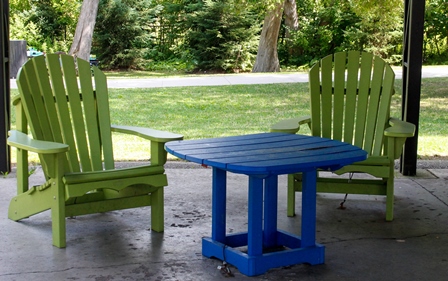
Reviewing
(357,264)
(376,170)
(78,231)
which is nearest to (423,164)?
(376,170)

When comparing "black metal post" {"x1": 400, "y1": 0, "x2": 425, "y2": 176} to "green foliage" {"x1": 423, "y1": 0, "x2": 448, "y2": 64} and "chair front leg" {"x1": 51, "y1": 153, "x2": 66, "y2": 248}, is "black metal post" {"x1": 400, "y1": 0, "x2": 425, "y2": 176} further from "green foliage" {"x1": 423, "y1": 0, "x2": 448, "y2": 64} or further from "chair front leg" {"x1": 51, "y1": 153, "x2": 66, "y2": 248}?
"green foliage" {"x1": 423, "y1": 0, "x2": 448, "y2": 64}

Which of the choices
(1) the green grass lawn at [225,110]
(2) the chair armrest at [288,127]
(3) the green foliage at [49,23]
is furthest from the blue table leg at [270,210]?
(3) the green foliage at [49,23]

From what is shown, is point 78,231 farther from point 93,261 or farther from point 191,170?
point 191,170

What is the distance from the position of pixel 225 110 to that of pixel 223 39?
7694 millimetres

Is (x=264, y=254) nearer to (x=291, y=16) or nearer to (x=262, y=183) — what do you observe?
(x=262, y=183)

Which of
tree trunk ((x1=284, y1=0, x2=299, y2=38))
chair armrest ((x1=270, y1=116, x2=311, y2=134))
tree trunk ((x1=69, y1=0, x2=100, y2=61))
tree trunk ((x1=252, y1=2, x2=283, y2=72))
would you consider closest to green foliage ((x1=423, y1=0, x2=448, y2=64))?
tree trunk ((x1=284, y1=0, x2=299, y2=38))

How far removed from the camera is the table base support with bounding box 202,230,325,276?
3.38 m

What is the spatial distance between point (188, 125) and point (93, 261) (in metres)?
5.31

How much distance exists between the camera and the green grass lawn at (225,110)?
771cm

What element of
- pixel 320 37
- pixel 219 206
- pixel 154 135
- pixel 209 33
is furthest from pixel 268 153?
pixel 320 37

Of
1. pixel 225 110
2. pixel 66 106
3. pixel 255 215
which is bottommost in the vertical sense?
pixel 225 110

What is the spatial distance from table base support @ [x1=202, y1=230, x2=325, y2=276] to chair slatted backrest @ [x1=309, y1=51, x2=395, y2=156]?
1.41 metres

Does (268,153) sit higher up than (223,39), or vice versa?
(223,39)

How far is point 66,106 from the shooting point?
14.4 ft
